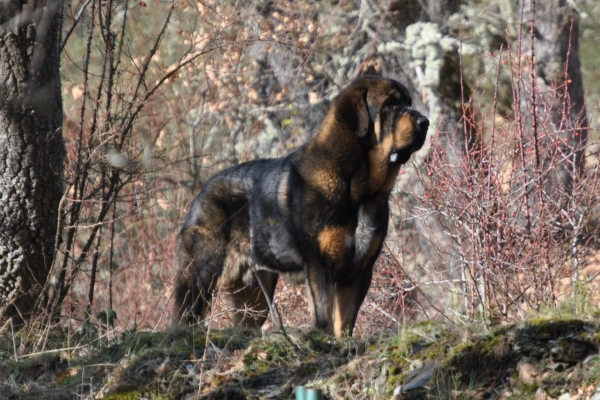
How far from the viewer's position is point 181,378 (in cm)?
502

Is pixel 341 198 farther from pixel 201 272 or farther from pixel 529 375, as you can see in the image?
pixel 529 375

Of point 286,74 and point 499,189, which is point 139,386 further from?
point 286,74

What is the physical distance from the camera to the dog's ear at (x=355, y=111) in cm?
655

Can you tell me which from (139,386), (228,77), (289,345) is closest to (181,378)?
(139,386)

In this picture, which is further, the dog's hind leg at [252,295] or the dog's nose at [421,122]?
the dog's hind leg at [252,295]

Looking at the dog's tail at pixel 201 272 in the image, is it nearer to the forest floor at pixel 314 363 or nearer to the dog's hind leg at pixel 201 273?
the dog's hind leg at pixel 201 273

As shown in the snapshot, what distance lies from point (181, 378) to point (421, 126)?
262cm

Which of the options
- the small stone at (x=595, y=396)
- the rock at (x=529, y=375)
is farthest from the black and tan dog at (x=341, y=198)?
the small stone at (x=595, y=396)

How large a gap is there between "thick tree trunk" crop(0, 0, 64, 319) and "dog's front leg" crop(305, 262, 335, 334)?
2.02 metres

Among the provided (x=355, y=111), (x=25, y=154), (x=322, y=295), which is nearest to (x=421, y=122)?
(x=355, y=111)

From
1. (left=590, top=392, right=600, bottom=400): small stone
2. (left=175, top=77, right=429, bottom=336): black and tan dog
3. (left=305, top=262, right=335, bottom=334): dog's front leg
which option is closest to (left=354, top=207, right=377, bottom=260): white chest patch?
(left=175, top=77, right=429, bottom=336): black and tan dog

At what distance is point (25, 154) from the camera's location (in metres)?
6.38

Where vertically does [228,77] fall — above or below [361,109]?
above

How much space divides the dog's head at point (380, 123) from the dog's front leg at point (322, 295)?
0.75 m
